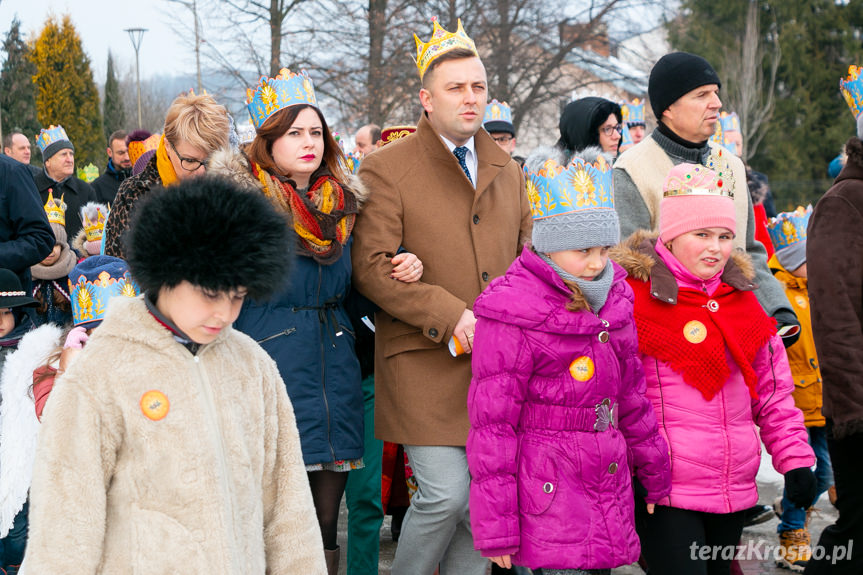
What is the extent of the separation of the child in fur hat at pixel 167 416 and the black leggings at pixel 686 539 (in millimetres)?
1704

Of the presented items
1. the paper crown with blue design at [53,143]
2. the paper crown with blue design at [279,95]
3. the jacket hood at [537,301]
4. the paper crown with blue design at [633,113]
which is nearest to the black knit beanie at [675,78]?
the jacket hood at [537,301]

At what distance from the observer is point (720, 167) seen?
4.72 meters

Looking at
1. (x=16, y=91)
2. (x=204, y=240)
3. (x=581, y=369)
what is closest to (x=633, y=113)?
(x=581, y=369)

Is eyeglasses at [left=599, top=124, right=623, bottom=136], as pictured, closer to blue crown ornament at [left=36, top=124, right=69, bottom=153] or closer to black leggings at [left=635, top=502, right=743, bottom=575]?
black leggings at [left=635, top=502, right=743, bottom=575]

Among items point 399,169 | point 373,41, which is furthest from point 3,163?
point 373,41

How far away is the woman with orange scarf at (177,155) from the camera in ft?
15.3

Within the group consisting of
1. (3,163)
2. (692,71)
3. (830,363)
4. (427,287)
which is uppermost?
(692,71)

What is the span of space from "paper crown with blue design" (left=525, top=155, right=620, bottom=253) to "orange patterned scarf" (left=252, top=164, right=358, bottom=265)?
0.84 meters

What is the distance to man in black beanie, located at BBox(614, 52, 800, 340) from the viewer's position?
15.9 ft

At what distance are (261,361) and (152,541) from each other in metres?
0.64

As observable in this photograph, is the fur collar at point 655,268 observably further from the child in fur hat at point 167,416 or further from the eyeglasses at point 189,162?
the eyeglasses at point 189,162

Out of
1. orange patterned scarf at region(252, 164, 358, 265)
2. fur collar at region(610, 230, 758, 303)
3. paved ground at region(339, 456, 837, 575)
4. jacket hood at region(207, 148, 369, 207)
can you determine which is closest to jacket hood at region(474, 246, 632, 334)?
fur collar at region(610, 230, 758, 303)

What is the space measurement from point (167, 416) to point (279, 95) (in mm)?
1966

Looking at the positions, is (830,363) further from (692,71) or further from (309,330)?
(309,330)
